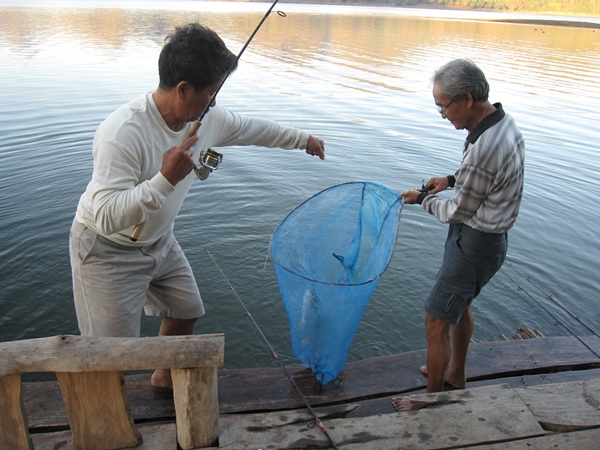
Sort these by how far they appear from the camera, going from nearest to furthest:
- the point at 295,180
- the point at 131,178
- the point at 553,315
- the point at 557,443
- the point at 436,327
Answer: the point at 131,178 < the point at 557,443 < the point at 436,327 < the point at 553,315 < the point at 295,180

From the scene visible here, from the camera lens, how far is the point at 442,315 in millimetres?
2863

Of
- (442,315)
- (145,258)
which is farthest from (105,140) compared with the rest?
(442,315)

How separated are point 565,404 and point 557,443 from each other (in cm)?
40

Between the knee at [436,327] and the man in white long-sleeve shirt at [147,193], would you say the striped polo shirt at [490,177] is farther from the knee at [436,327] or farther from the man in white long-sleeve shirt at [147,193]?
the man in white long-sleeve shirt at [147,193]

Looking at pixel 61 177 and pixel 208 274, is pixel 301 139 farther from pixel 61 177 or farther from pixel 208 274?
pixel 61 177

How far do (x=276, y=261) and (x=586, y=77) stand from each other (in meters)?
21.4

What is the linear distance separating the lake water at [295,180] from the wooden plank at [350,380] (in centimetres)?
81

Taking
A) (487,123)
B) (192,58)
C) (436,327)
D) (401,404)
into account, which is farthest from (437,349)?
(192,58)

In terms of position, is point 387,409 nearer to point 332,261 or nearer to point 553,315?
point 332,261

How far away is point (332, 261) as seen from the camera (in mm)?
3473

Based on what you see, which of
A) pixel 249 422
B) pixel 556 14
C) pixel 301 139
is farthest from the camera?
pixel 556 14

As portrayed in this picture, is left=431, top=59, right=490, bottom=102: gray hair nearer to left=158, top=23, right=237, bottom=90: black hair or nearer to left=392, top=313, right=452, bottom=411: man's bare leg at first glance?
left=158, top=23, right=237, bottom=90: black hair

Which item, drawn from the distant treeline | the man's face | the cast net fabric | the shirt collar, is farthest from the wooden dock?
the distant treeline

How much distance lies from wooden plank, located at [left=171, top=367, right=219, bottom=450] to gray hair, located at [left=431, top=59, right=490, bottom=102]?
6.26 feet
